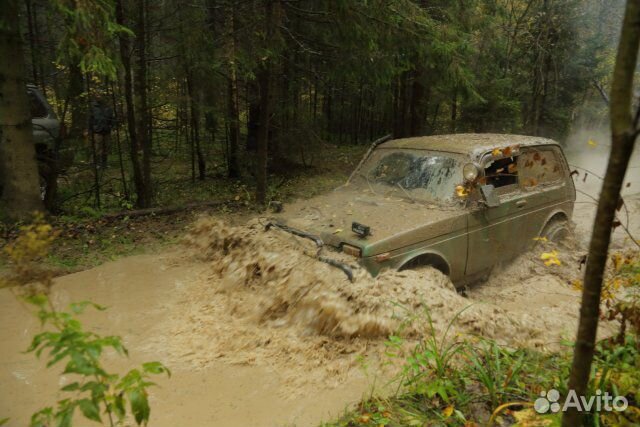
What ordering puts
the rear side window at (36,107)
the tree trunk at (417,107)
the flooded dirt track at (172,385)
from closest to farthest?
1. the flooded dirt track at (172,385)
2. the rear side window at (36,107)
3. the tree trunk at (417,107)

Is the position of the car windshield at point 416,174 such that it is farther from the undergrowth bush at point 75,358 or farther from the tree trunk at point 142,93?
the tree trunk at point 142,93

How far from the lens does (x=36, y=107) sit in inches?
358

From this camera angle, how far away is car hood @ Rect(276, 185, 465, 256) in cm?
452

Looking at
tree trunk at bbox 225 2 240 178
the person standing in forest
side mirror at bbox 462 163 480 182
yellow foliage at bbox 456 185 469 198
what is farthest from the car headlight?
the person standing in forest

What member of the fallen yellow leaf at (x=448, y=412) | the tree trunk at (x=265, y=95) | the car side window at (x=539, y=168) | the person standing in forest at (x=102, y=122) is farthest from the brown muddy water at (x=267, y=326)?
the person standing in forest at (x=102, y=122)

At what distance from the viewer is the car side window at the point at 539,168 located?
6035 mm

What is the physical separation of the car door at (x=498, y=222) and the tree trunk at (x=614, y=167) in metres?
3.39

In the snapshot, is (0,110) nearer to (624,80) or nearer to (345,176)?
(624,80)

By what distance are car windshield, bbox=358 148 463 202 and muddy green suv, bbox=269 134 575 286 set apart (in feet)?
0.04

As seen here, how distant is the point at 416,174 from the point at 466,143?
31.0 inches

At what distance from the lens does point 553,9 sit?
640 inches

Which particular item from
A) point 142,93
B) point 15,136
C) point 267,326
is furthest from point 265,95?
point 267,326

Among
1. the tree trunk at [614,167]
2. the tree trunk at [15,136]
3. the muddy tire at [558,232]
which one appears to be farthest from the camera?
the muddy tire at [558,232]

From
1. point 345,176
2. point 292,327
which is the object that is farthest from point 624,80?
point 345,176
